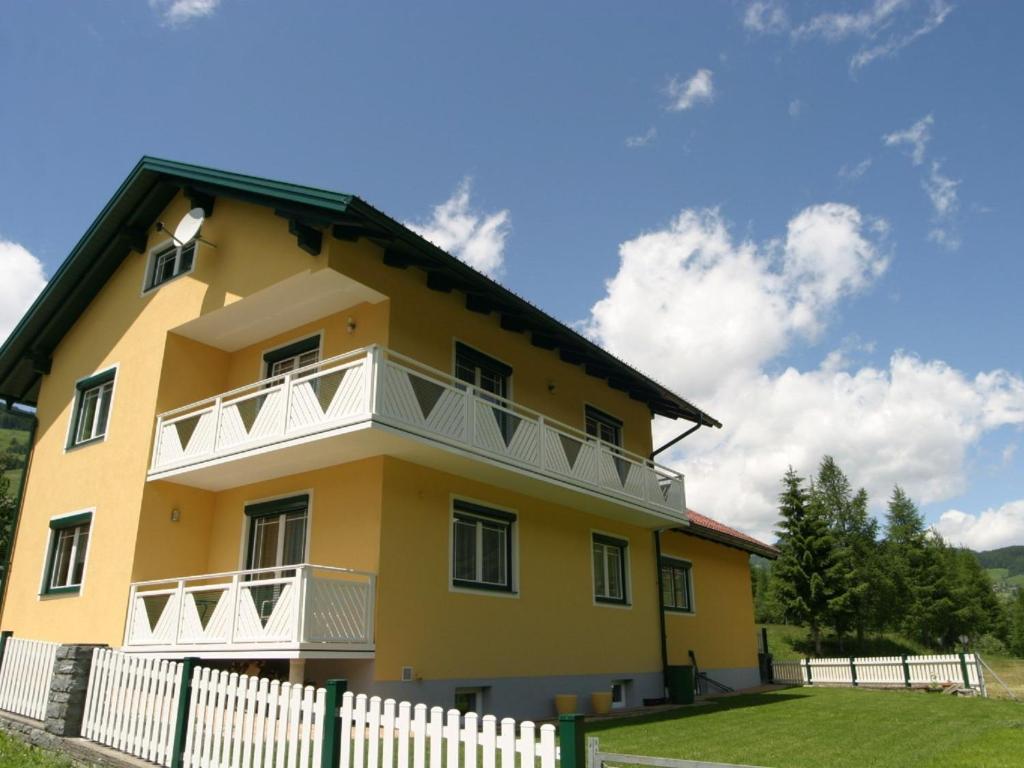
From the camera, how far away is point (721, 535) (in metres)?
23.0

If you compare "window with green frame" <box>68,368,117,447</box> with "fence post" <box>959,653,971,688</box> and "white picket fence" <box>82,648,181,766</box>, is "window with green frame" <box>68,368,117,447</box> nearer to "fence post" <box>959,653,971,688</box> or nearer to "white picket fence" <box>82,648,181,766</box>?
"white picket fence" <box>82,648,181,766</box>

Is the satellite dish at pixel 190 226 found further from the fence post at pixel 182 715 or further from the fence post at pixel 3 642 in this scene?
the fence post at pixel 182 715

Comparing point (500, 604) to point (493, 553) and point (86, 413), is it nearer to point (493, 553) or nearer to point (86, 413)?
point (493, 553)

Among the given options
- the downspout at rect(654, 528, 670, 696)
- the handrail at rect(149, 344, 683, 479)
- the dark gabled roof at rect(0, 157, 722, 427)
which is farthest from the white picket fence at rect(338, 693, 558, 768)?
the downspout at rect(654, 528, 670, 696)

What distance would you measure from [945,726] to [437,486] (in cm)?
1004

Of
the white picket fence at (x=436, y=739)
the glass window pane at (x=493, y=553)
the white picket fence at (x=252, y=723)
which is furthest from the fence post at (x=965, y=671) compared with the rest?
the white picket fence at (x=252, y=723)

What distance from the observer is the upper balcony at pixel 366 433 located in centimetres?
1184

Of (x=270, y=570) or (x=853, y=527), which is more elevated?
(x=853, y=527)

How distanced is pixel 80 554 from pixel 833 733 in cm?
1462

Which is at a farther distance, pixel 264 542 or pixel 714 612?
pixel 714 612

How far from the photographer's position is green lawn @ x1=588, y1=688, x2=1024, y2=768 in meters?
10.2

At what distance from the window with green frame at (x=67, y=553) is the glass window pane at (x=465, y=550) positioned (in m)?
7.47

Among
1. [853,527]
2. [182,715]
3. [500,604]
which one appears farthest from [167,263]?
[853,527]

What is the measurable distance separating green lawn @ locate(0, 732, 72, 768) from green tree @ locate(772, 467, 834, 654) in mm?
33838
